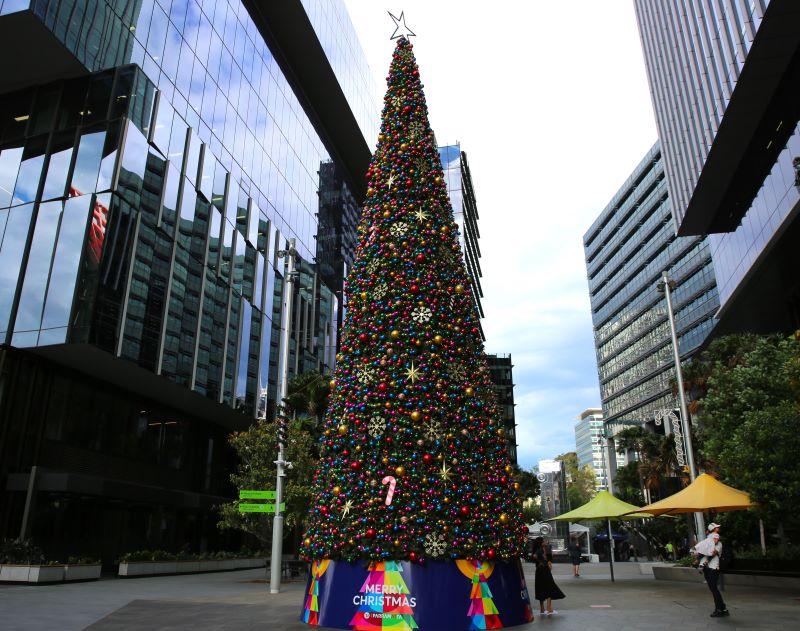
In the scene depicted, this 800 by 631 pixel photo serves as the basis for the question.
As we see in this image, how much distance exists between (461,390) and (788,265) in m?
26.0

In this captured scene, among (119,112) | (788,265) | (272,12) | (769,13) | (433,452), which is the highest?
(272,12)

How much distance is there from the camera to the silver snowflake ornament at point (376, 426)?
10492 millimetres

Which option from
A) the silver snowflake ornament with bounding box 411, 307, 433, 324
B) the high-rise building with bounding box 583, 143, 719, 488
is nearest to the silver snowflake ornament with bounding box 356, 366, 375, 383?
the silver snowflake ornament with bounding box 411, 307, 433, 324

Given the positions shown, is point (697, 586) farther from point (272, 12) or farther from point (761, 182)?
point (272, 12)

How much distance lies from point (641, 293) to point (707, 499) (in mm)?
78548

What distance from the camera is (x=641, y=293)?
9012cm

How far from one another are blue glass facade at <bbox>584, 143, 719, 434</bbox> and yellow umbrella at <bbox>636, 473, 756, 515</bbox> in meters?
52.6

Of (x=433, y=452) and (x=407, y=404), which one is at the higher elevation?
(x=407, y=404)

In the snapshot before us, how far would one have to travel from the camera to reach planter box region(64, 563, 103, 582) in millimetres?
19953

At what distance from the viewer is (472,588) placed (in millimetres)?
9719

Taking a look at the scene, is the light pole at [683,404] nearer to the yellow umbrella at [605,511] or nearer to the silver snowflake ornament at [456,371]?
the yellow umbrella at [605,511]


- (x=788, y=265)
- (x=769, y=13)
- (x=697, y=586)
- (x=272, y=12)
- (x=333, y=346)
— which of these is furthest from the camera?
(x=333, y=346)

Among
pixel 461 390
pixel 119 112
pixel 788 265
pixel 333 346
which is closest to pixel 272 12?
pixel 119 112

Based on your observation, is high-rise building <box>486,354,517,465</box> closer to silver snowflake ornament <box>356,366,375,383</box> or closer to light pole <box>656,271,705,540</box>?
light pole <box>656,271,705,540</box>
